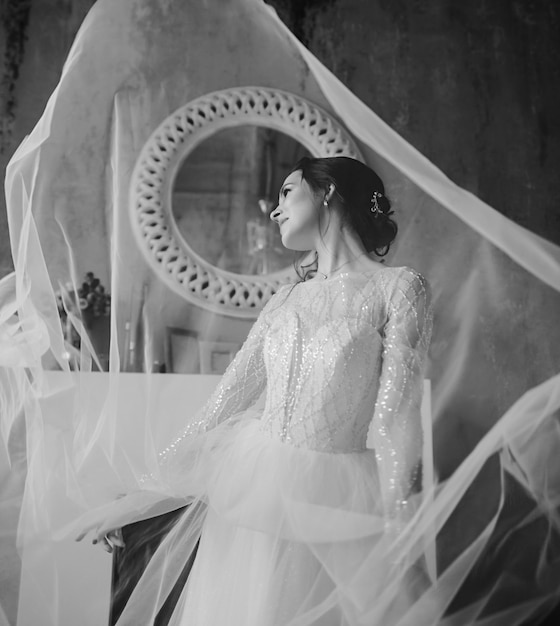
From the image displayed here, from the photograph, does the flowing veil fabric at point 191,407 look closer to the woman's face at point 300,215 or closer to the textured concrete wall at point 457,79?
the woman's face at point 300,215

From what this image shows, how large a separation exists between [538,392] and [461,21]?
1904 millimetres

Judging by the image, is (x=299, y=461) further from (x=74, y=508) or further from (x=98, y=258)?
(x=98, y=258)

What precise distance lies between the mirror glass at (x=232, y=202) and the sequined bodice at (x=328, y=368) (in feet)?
3.35

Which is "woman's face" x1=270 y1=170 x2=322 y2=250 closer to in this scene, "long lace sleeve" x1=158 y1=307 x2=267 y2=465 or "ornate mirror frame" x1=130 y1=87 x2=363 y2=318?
"long lace sleeve" x1=158 y1=307 x2=267 y2=465

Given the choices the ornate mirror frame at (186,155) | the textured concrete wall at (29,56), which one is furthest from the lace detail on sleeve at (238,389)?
the textured concrete wall at (29,56)

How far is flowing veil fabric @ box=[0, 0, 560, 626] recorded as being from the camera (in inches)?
32.4

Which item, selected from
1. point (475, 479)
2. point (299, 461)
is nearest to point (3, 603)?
point (299, 461)

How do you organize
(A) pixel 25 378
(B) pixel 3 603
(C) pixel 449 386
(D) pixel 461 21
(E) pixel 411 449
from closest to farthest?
(E) pixel 411 449
(B) pixel 3 603
(A) pixel 25 378
(C) pixel 449 386
(D) pixel 461 21

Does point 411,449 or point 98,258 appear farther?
point 98,258

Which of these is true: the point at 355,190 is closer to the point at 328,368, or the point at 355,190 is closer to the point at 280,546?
the point at 328,368

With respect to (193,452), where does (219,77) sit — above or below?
above

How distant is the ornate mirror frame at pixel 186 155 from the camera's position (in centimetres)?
206

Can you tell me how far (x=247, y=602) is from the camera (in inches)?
34.5

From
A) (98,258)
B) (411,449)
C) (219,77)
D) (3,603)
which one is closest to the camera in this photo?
(411,449)
